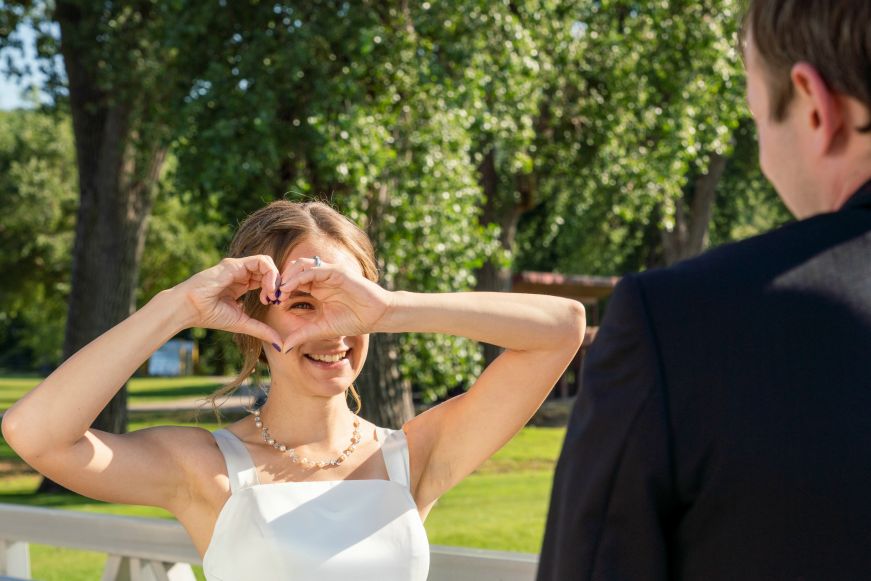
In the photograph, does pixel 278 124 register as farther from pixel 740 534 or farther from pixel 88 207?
pixel 740 534

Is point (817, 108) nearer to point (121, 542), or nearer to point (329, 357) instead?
point (329, 357)

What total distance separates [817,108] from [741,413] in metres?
0.32

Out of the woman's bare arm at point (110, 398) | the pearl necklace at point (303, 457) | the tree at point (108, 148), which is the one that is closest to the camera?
the woman's bare arm at point (110, 398)

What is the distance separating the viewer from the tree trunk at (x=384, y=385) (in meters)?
11.0

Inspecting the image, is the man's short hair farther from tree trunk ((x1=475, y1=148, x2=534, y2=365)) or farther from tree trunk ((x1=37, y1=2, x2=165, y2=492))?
tree trunk ((x1=475, y1=148, x2=534, y2=365))

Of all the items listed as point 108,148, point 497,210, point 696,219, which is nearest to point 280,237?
point 108,148

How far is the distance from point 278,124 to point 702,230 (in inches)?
558

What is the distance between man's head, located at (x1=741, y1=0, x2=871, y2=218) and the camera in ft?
3.46

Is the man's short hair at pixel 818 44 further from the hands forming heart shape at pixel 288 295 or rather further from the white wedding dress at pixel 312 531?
the white wedding dress at pixel 312 531

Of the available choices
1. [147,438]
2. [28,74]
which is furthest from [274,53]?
[147,438]

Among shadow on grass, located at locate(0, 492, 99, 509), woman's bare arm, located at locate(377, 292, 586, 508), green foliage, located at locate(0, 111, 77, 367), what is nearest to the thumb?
woman's bare arm, located at locate(377, 292, 586, 508)

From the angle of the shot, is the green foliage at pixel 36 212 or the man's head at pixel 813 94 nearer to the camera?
the man's head at pixel 813 94

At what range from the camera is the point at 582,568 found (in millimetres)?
1020

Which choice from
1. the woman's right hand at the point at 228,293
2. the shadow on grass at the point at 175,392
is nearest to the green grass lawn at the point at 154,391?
the shadow on grass at the point at 175,392
